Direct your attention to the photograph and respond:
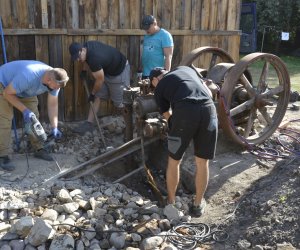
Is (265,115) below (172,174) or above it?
above

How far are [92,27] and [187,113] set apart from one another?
3.20 m

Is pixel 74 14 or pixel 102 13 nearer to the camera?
pixel 74 14

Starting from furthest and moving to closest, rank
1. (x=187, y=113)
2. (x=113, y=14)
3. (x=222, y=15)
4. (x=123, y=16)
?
(x=222, y=15) < (x=123, y=16) < (x=113, y=14) < (x=187, y=113)

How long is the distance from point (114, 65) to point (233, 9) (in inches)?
126

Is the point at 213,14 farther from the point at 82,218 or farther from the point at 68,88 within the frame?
the point at 82,218

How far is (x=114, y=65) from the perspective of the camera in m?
6.31

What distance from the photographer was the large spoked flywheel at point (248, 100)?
5295 millimetres

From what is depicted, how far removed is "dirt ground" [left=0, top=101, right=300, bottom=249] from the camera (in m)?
3.85

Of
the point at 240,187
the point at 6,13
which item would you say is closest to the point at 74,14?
the point at 6,13

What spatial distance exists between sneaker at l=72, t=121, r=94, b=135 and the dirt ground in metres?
0.19

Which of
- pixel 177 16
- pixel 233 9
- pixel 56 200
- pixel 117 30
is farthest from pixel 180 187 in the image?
pixel 233 9

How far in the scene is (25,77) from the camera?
4758 millimetres

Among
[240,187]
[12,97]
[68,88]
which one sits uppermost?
[12,97]

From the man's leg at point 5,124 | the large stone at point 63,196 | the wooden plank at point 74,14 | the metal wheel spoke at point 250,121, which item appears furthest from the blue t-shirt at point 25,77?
the metal wheel spoke at point 250,121
